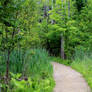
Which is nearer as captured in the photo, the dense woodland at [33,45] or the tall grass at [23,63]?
the dense woodland at [33,45]

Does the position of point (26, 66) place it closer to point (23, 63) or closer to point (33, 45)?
point (23, 63)

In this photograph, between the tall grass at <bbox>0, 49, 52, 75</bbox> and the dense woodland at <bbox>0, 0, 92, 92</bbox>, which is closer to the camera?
the dense woodland at <bbox>0, 0, 92, 92</bbox>

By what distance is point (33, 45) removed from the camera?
7.16 m

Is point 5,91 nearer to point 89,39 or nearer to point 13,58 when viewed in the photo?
point 13,58

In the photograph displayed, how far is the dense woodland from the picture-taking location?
3.05 meters

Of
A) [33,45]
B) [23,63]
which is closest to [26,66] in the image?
[23,63]

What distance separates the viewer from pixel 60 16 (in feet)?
32.5

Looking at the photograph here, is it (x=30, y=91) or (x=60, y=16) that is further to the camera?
(x=60, y=16)

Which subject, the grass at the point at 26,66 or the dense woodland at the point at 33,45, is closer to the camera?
the dense woodland at the point at 33,45

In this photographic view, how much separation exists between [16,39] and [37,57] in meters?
2.74

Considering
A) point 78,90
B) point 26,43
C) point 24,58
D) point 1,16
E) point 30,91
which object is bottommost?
point 78,90

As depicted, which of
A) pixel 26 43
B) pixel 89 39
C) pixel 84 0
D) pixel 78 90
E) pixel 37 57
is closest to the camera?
pixel 78 90

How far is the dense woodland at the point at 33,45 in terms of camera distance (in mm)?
3052

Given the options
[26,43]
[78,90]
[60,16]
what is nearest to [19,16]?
[26,43]
